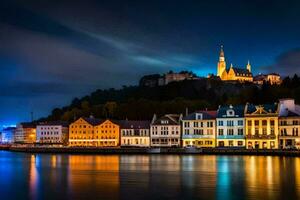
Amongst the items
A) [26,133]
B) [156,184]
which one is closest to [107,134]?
[26,133]

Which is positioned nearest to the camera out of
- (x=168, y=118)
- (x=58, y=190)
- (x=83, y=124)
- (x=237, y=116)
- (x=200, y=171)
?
(x=58, y=190)

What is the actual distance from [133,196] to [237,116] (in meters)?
67.0

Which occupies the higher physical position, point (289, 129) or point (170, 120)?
point (170, 120)

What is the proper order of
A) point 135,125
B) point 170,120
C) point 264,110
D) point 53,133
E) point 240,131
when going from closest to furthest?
point 264,110 < point 240,131 < point 170,120 < point 135,125 < point 53,133

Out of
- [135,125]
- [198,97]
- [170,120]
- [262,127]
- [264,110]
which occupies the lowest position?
[262,127]

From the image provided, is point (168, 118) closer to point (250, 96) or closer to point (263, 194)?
point (250, 96)

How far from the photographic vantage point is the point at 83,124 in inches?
5098

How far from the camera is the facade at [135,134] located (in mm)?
115125

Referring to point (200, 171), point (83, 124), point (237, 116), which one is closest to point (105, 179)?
point (200, 171)

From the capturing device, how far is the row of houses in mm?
96125

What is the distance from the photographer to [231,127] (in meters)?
102

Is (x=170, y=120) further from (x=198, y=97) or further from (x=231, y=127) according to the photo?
(x=198, y=97)

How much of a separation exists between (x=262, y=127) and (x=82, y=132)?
156 ft

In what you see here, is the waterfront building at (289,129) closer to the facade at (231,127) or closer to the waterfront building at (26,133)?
the facade at (231,127)
